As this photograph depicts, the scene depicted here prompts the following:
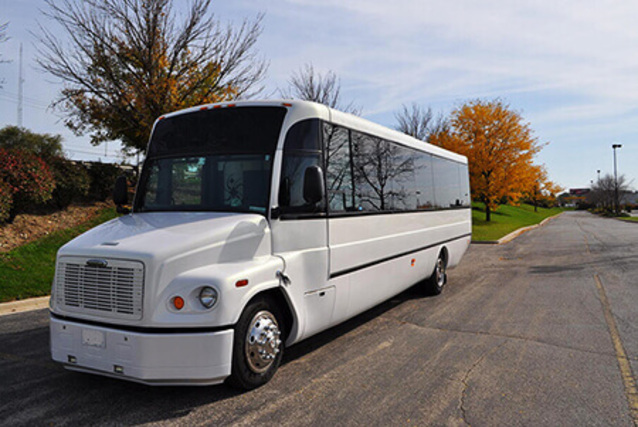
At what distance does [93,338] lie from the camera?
394cm

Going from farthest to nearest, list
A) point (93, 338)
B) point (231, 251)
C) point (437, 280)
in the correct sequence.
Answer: point (437, 280) → point (231, 251) → point (93, 338)

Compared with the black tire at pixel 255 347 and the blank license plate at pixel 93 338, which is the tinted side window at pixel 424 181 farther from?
the blank license plate at pixel 93 338

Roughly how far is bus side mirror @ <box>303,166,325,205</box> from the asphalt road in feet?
5.93

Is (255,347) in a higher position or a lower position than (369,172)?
lower

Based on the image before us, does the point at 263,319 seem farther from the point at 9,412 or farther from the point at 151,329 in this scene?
the point at 9,412

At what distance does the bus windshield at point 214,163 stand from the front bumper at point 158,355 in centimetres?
140

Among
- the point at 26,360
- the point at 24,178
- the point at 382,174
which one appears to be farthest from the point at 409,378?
the point at 24,178

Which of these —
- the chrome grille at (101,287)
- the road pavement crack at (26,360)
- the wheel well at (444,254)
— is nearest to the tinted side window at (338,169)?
the chrome grille at (101,287)

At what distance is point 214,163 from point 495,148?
102ft

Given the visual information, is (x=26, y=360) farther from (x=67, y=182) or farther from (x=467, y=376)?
(x=67, y=182)

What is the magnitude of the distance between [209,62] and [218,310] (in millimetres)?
11226

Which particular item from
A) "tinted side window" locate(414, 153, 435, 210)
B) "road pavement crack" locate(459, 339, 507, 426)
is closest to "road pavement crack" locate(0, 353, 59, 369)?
"road pavement crack" locate(459, 339, 507, 426)

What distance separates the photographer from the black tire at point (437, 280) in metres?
8.91

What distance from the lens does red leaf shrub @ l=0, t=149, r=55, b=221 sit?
40.0 feet
